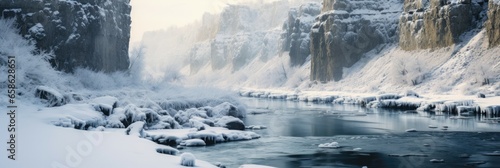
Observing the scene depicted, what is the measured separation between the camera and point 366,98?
225ft

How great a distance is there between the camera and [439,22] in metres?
87.9

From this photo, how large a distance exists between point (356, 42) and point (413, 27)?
19.5 meters

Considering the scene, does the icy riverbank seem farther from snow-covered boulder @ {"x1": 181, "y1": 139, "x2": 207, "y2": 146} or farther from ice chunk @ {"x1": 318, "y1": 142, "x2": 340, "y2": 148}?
snow-covered boulder @ {"x1": 181, "y1": 139, "x2": 207, "y2": 146}

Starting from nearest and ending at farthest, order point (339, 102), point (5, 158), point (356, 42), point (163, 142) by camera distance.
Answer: point (5, 158), point (163, 142), point (339, 102), point (356, 42)

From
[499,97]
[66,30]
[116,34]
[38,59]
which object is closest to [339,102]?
[499,97]

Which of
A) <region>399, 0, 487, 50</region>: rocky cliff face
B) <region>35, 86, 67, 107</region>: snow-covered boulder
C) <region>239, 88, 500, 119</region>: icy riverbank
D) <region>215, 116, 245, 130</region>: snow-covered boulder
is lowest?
<region>215, 116, 245, 130</region>: snow-covered boulder

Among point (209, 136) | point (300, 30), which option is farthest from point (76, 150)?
point (300, 30)

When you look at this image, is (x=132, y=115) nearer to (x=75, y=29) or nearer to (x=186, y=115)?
(x=186, y=115)

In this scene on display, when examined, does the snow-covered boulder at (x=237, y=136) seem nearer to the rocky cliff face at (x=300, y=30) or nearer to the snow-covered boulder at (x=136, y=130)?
the snow-covered boulder at (x=136, y=130)

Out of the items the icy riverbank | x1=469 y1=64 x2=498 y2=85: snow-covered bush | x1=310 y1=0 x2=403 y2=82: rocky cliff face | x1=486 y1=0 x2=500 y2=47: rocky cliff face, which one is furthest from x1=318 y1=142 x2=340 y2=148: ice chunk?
x1=310 y1=0 x2=403 y2=82: rocky cliff face

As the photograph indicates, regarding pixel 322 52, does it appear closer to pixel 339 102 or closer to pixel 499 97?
pixel 339 102

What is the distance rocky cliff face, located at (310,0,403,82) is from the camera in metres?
112

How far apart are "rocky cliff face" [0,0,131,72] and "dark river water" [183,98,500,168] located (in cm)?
2708

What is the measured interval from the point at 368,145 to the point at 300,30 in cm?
12241
